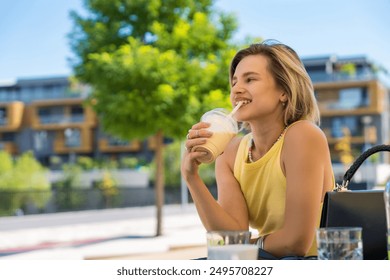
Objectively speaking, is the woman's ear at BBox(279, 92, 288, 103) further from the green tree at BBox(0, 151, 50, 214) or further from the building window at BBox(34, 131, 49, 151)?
the building window at BBox(34, 131, 49, 151)

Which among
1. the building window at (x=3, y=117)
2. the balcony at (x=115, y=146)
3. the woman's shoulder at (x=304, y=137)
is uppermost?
the building window at (x=3, y=117)

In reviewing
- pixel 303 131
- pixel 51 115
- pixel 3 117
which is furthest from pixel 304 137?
pixel 3 117

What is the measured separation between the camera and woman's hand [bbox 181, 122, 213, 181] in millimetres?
918

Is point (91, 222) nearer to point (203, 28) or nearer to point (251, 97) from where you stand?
point (203, 28)

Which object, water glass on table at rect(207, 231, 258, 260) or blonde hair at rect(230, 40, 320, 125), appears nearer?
water glass on table at rect(207, 231, 258, 260)

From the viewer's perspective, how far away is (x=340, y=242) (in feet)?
2.44

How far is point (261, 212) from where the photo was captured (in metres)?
1.09

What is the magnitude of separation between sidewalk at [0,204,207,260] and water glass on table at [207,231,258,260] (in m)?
3.44

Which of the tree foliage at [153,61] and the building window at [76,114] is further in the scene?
the building window at [76,114]

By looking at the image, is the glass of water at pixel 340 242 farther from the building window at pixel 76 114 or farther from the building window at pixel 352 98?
the building window at pixel 76 114

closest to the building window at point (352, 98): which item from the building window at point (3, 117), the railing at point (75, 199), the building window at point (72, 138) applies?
the railing at point (75, 199)

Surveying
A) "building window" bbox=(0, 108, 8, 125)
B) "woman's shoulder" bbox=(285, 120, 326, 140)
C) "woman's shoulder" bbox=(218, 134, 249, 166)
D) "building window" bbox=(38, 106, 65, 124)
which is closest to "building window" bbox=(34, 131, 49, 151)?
"building window" bbox=(38, 106, 65, 124)

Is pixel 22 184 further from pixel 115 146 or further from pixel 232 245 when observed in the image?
pixel 232 245

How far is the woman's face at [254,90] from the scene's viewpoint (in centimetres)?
102
